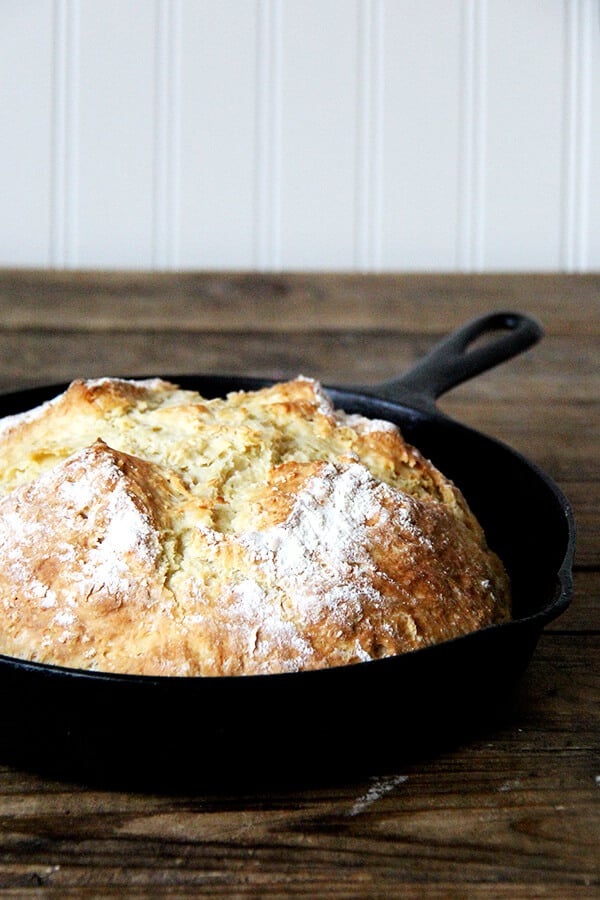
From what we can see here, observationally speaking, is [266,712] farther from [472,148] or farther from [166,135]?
[472,148]

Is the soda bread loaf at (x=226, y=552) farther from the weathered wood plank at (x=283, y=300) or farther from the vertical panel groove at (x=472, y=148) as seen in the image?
the vertical panel groove at (x=472, y=148)

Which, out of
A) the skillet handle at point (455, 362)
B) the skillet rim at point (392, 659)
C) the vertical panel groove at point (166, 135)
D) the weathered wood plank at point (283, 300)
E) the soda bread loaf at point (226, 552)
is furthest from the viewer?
the vertical panel groove at point (166, 135)

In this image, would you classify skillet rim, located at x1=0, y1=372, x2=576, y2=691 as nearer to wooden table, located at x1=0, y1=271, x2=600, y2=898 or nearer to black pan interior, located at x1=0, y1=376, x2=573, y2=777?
black pan interior, located at x1=0, y1=376, x2=573, y2=777

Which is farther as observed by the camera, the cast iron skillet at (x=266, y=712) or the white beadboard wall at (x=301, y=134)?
the white beadboard wall at (x=301, y=134)

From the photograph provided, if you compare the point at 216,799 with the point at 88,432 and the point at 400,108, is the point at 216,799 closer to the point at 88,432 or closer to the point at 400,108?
the point at 88,432

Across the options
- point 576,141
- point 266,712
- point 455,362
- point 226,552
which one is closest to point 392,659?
point 266,712

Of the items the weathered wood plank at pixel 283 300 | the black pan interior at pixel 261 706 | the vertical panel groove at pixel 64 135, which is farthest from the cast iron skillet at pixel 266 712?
the vertical panel groove at pixel 64 135

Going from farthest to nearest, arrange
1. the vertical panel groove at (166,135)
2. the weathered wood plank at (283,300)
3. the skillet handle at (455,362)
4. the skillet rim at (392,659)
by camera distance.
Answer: the vertical panel groove at (166,135), the weathered wood plank at (283,300), the skillet handle at (455,362), the skillet rim at (392,659)
